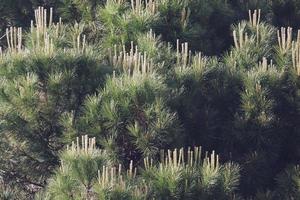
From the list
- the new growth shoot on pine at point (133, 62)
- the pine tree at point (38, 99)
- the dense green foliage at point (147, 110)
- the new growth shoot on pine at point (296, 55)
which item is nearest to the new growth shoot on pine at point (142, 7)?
the dense green foliage at point (147, 110)

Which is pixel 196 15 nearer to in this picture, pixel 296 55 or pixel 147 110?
pixel 296 55

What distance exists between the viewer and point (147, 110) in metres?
5.05

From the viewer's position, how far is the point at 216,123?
18.8 feet

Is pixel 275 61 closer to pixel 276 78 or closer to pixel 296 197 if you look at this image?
pixel 276 78

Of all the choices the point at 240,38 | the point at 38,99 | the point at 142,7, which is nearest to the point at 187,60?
the point at 240,38

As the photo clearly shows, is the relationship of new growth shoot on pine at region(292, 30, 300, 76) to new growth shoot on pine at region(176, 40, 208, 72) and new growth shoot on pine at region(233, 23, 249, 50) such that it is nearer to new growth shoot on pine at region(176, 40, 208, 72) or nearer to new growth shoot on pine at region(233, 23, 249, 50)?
new growth shoot on pine at region(233, 23, 249, 50)

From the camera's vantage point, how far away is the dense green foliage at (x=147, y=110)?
188 inches

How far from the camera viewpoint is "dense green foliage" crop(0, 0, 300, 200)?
4.78 m

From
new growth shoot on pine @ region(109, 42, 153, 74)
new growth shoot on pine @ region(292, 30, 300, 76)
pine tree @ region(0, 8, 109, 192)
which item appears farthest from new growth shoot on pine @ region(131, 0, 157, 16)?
new growth shoot on pine @ region(292, 30, 300, 76)

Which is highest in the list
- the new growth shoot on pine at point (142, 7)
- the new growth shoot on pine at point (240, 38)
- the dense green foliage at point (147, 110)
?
the new growth shoot on pine at point (142, 7)

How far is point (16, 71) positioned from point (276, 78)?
6.01ft

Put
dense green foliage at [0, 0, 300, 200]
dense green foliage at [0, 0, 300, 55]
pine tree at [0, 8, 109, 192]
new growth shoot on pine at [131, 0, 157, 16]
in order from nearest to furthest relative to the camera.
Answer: dense green foliage at [0, 0, 300, 200]
pine tree at [0, 8, 109, 192]
new growth shoot on pine at [131, 0, 157, 16]
dense green foliage at [0, 0, 300, 55]

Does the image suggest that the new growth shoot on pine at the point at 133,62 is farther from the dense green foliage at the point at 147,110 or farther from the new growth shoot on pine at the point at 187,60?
the new growth shoot on pine at the point at 187,60

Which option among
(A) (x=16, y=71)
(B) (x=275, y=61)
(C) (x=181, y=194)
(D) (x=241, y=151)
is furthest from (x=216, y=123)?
(A) (x=16, y=71)
